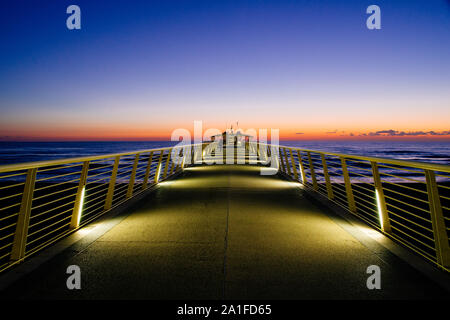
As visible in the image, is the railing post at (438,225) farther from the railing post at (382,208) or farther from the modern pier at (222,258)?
the railing post at (382,208)

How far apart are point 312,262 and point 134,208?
3.45 m

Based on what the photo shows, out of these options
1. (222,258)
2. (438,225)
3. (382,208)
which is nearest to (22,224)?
(222,258)

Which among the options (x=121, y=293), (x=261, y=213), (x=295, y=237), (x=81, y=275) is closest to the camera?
(x=121, y=293)

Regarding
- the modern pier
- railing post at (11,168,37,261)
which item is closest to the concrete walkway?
the modern pier

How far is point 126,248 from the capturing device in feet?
10.00

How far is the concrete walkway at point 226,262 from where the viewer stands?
2.14 meters

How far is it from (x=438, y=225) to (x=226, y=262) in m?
2.06

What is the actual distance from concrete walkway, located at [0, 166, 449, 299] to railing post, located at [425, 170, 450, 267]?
1.13ft

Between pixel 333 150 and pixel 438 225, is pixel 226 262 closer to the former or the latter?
pixel 438 225

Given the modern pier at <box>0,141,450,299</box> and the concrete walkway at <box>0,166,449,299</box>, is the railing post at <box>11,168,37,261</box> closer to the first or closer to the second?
the modern pier at <box>0,141,450,299</box>

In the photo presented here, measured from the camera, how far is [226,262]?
2662 millimetres
